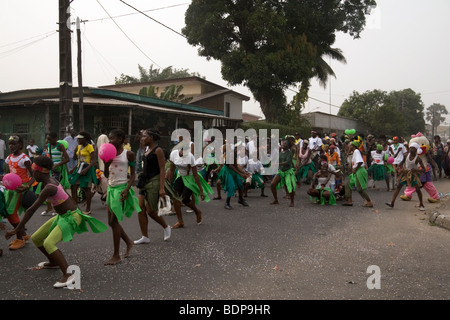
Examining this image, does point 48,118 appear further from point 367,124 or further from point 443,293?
point 367,124

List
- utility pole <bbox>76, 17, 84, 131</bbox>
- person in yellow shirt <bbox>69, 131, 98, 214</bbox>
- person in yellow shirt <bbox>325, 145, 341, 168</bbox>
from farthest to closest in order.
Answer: utility pole <bbox>76, 17, 84, 131</bbox>, person in yellow shirt <bbox>325, 145, 341, 168</bbox>, person in yellow shirt <bbox>69, 131, 98, 214</bbox>

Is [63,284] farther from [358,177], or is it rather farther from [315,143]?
[315,143]

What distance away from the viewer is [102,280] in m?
4.36

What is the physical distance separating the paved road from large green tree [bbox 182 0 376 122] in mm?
18788

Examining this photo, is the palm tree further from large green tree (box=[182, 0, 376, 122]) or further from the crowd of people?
the crowd of people

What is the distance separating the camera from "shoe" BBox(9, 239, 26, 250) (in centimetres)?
563

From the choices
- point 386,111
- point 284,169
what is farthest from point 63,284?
point 386,111

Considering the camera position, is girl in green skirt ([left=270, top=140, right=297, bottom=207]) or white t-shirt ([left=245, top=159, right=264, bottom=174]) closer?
girl in green skirt ([left=270, top=140, right=297, bottom=207])

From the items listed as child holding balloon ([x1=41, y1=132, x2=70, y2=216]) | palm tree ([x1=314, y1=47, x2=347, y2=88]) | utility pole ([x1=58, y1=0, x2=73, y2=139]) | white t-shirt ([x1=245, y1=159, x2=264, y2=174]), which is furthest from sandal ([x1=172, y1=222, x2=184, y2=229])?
palm tree ([x1=314, y1=47, x2=347, y2=88])

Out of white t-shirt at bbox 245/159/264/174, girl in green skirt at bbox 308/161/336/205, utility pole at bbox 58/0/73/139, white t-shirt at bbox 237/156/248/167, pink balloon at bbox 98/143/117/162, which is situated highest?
utility pole at bbox 58/0/73/139

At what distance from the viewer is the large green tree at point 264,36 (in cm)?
2495

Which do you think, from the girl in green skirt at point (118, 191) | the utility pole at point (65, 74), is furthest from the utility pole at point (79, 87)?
the girl in green skirt at point (118, 191)

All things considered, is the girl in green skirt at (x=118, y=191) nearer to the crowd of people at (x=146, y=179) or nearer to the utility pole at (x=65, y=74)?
the crowd of people at (x=146, y=179)
